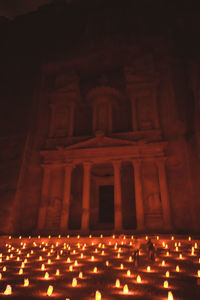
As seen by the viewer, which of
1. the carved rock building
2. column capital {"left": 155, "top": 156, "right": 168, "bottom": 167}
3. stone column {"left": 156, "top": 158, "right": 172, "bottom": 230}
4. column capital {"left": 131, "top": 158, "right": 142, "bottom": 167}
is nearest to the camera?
stone column {"left": 156, "top": 158, "right": 172, "bottom": 230}

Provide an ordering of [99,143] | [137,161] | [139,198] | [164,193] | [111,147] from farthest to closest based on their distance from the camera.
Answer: [99,143] → [111,147] → [137,161] → [139,198] → [164,193]

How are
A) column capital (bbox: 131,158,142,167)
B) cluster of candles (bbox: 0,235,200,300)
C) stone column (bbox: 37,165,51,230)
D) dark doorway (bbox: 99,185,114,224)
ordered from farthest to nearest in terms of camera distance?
dark doorway (bbox: 99,185,114,224)
column capital (bbox: 131,158,142,167)
stone column (bbox: 37,165,51,230)
cluster of candles (bbox: 0,235,200,300)

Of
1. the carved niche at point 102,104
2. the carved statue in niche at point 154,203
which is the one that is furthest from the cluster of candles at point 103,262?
the carved niche at point 102,104

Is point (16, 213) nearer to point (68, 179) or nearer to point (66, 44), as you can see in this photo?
point (68, 179)

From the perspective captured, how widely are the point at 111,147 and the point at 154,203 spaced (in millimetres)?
5110

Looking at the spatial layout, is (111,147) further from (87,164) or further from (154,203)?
(154,203)

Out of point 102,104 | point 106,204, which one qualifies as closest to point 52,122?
point 102,104

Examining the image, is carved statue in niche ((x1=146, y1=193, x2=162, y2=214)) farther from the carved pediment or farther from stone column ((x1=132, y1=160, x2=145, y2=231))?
the carved pediment

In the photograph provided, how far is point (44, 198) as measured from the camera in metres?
15.9

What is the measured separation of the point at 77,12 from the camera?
24.5 meters

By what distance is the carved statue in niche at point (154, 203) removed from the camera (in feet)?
48.3

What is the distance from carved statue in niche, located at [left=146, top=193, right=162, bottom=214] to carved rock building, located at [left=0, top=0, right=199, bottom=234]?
7cm

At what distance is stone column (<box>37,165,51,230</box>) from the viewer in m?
15.2

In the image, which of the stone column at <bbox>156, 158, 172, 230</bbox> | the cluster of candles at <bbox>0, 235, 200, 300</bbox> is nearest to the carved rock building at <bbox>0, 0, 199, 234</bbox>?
the stone column at <bbox>156, 158, 172, 230</bbox>
